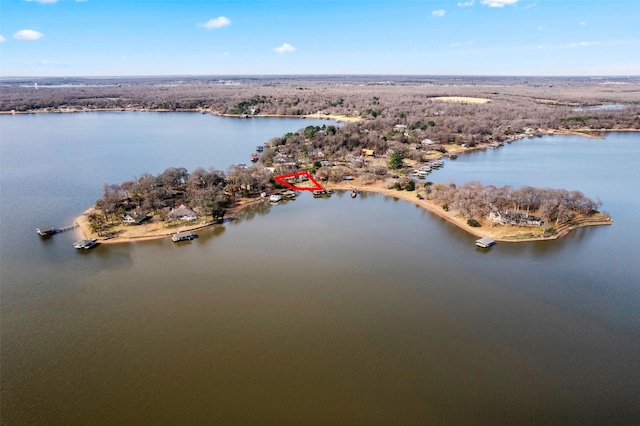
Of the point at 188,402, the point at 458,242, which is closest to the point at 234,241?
the point at 188,402

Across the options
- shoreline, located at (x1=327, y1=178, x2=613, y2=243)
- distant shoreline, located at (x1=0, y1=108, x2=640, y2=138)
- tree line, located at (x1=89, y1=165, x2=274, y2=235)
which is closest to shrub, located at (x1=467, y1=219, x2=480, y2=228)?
shoreline, located at (x1=327, y1=178, x2=613, y2=243)

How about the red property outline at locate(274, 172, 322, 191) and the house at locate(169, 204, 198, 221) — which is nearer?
the house at locate(169, 204, 198, 221)

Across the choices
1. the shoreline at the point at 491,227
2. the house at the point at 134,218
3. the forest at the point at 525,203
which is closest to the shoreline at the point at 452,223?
the shoreline at the point at 491,227

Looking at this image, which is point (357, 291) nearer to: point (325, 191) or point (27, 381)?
point (27, 381)

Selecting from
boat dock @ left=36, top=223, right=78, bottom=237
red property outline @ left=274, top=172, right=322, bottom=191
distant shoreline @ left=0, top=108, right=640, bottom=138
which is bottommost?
boat dock @ left=36, top=223, right=78, bottom=237

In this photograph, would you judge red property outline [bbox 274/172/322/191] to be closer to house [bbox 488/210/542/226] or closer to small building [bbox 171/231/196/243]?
small building [bbox 171/231/196/243]

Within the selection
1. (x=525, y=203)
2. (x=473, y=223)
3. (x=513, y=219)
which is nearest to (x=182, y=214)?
(x=473, y=223)
